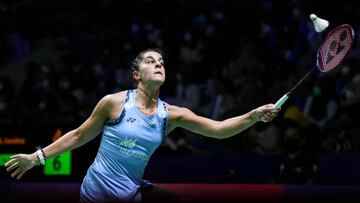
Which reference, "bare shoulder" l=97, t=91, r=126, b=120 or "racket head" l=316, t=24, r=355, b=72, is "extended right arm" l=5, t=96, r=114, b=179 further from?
"racket head" l=316, t=24, r=355, b=72

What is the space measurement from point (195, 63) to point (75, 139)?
19.8 ft

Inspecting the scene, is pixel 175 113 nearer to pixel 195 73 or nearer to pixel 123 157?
pixel 123 157

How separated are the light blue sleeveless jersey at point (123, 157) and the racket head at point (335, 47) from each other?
1.32m

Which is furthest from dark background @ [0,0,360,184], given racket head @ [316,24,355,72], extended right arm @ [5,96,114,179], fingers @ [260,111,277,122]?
fingers @ [260,111,277,122]

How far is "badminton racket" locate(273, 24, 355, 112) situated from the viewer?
5.29 meters

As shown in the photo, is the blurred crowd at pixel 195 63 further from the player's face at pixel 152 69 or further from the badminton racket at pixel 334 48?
the player's face at pixel 152 69

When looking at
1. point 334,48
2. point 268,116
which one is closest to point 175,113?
point 268,116

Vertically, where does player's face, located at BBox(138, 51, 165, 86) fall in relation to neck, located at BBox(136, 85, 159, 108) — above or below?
above

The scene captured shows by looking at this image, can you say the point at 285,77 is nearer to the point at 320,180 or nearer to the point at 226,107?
the point at 226,107

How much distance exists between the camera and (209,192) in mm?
6219

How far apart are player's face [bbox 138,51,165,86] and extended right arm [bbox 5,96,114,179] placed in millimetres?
347

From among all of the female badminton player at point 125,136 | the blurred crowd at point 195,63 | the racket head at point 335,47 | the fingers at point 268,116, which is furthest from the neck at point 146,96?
the blurred crowd at point 195,63

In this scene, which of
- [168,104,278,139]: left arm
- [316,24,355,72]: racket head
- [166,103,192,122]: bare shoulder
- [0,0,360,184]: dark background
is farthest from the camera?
[0,0,360,184]: dark background

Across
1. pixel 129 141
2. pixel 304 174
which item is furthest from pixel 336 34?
pixel 304 174
